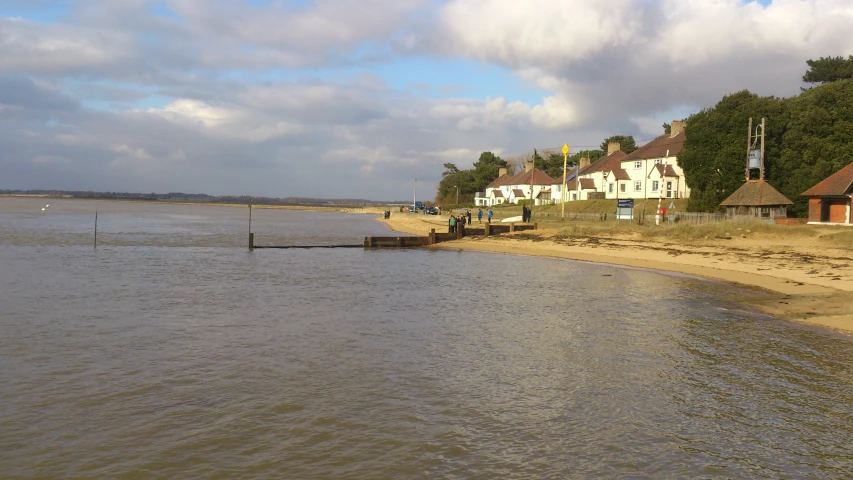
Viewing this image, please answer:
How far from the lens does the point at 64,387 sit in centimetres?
1085

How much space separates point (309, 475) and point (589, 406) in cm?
492

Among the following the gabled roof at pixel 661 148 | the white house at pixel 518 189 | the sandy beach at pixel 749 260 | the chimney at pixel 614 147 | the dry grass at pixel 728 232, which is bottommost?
the sandy beach at pixel 749 260

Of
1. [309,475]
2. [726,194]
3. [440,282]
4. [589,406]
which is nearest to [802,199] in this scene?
[726,194]

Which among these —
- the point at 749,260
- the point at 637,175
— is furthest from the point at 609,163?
the point at 749,260

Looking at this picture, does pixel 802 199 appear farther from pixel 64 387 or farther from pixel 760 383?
pixel 64 387

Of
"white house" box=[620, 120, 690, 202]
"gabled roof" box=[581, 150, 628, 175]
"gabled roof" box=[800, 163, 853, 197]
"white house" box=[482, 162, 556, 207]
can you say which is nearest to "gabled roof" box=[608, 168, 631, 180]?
"white house" box=[620, 120, 690, 202]

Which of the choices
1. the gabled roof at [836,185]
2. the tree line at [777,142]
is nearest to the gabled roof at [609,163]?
the tree line at [777,142]

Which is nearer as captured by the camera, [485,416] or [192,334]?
[485,416]

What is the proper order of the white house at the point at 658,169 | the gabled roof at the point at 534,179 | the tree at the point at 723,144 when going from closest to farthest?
the tree at the point at 723,144
the white house at the point at 658,169
the gabled roof at the point at 534,179

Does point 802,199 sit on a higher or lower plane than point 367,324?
higher

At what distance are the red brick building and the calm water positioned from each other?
1069 inches

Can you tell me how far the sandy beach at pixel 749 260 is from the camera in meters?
19.2

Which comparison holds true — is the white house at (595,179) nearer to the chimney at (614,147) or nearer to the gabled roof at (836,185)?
the chimney at (614,147)

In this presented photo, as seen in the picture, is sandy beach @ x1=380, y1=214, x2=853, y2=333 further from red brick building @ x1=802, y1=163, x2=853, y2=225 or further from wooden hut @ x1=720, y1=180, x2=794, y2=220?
wooden hut @ x1=720, y1=180, x2=794, y2=220
